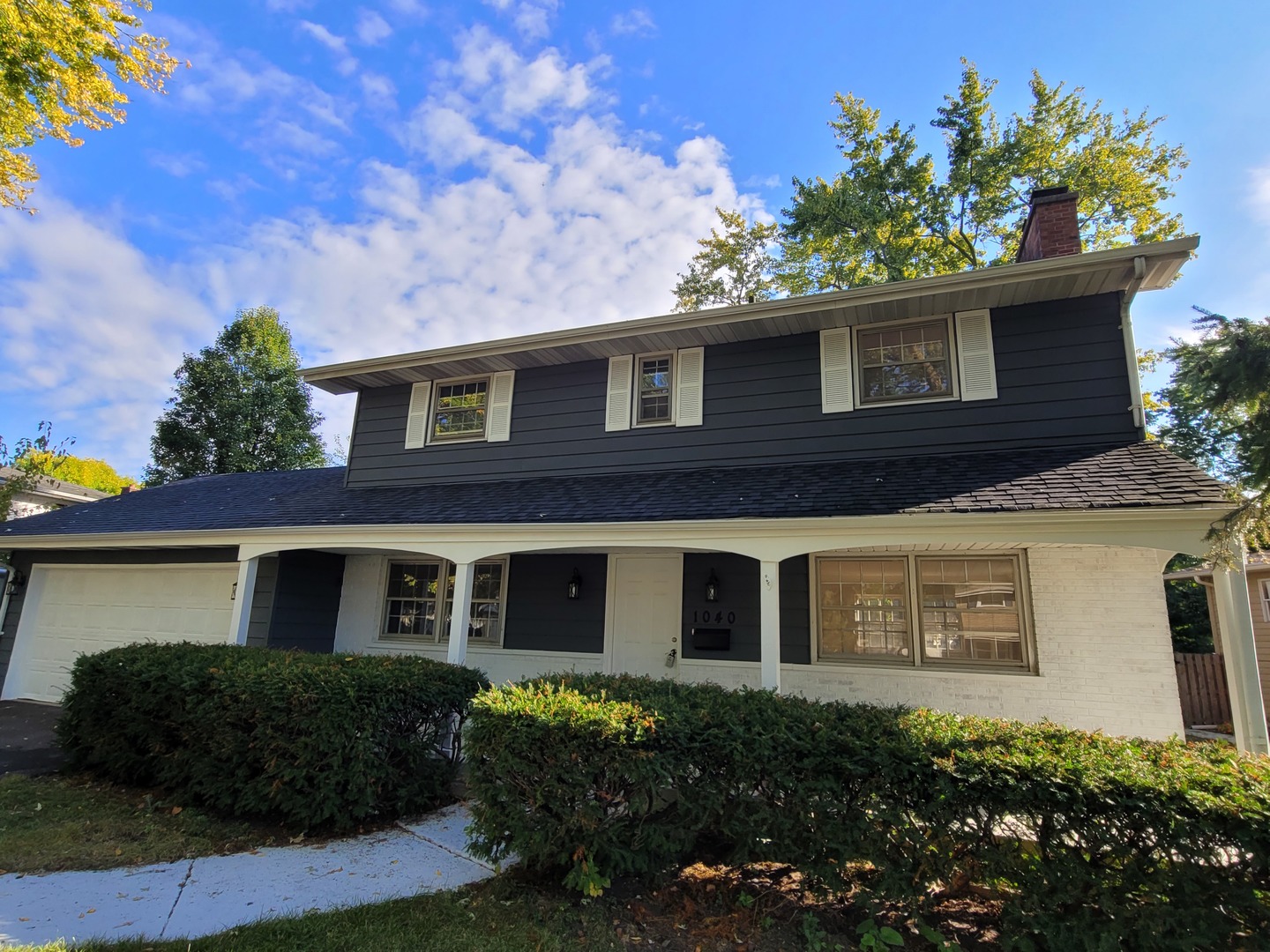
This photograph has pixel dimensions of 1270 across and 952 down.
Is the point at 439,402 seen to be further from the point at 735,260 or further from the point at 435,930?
the point at 735,260

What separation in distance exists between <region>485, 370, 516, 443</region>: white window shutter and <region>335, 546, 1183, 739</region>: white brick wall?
5376mm

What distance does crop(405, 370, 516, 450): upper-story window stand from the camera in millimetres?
9141

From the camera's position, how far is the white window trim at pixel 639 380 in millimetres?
8180

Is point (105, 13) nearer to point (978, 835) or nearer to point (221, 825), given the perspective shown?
point (221, 825)

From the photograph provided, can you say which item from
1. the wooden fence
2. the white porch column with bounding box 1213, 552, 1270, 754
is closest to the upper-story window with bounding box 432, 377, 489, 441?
the white porch column with bounding box 1213, 552, 1270, 754

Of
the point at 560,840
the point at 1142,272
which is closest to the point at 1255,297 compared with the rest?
the point at 1142,272

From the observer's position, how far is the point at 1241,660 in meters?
4.69

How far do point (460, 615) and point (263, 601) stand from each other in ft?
11.9

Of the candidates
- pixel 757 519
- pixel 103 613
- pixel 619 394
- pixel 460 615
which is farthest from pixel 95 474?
pixel 757 519

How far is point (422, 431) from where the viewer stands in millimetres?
9672

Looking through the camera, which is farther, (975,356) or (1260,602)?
(1260,602)

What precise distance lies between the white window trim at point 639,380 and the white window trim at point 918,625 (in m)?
2.60

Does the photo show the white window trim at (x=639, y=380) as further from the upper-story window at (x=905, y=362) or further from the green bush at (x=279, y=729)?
the green bush at (x=279, y=729)

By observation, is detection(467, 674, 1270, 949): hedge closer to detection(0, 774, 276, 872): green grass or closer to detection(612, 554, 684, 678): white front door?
detection(0, 774, 276, 872): green grass
